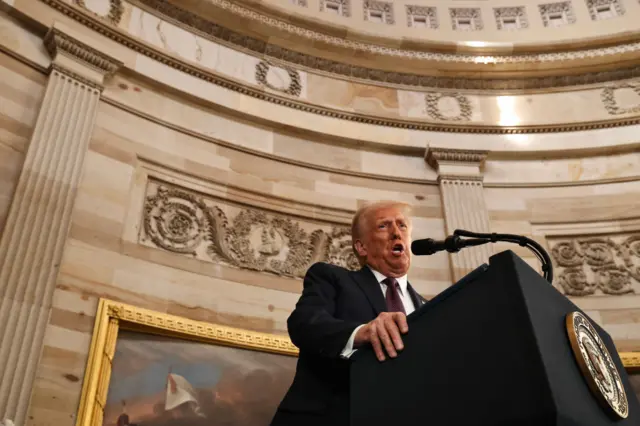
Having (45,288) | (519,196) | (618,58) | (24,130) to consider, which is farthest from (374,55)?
(45,288)

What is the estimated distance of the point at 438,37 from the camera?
455 inches

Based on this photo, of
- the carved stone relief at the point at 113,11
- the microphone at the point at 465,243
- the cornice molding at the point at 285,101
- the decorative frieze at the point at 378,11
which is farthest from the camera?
the decorative frieze at the point at 378,11

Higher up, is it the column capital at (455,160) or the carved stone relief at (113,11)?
the carved stone relief at (113,11)

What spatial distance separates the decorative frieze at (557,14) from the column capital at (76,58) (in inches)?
A: 346

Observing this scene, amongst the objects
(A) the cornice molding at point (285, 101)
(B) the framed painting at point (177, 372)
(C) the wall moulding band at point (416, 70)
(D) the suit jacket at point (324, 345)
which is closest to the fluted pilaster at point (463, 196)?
(A) the cornice molding at point (285, 101)

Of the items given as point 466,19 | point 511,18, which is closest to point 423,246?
point 466,19

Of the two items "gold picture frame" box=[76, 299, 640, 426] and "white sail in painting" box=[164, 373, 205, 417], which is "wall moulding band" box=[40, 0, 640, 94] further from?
"white sail in painting" box=[164, 373, 205, 417]

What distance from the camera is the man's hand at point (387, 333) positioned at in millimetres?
2023

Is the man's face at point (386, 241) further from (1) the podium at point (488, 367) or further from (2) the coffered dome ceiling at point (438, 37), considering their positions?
(2) the coffered dome ceiling at point (438, 37)

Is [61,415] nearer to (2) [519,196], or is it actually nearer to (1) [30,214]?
(1) [30,214]

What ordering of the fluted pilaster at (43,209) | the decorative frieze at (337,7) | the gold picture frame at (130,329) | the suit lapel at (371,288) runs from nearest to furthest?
the suit lapel at (371,288) → the fluted pilaster at (43,209) → the gold picture frame at (130,329) → the decorative frieze at (337,7)

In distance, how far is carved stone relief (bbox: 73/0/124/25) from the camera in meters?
8.27

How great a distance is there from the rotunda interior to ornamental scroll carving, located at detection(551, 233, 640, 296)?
2 centimetres

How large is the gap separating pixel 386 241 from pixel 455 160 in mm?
6804
